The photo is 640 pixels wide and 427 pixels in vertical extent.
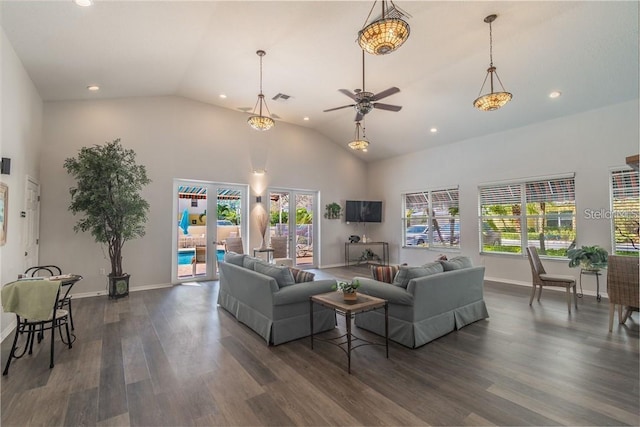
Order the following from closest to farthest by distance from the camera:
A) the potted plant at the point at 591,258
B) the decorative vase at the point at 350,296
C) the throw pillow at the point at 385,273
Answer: the decorative vase at the point at 350,296 → the throw pillow at the point at 385,273 → the potted plant at the point at 591,258

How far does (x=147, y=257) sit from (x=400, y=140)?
684 cm

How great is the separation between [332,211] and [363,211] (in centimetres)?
105

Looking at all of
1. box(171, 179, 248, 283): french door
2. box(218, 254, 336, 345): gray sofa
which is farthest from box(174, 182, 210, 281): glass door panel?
box(218, 254, 336, 345): gray sofa

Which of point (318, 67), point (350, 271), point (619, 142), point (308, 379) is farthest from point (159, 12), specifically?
point (619, 142)

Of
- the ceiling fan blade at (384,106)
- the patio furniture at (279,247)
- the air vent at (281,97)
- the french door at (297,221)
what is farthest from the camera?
the french door at (297,221)

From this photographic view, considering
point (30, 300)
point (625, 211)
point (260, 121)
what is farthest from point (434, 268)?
point (625, 211)

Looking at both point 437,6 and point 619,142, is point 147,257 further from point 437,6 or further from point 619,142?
point 619,142

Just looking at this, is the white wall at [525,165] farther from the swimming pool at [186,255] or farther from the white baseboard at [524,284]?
the swimming pool at [186,255]

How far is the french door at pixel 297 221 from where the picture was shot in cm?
823

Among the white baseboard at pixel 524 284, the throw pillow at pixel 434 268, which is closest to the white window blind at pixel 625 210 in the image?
the white baseboard at pixel 524 284

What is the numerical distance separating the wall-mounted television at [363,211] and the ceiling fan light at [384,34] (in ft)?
22.0

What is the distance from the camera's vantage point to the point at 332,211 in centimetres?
907

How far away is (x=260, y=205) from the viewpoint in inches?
307

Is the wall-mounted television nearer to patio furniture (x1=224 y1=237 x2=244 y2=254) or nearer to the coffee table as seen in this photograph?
patio furniture (x1=224 y1=237 x2=244 y2=254)
